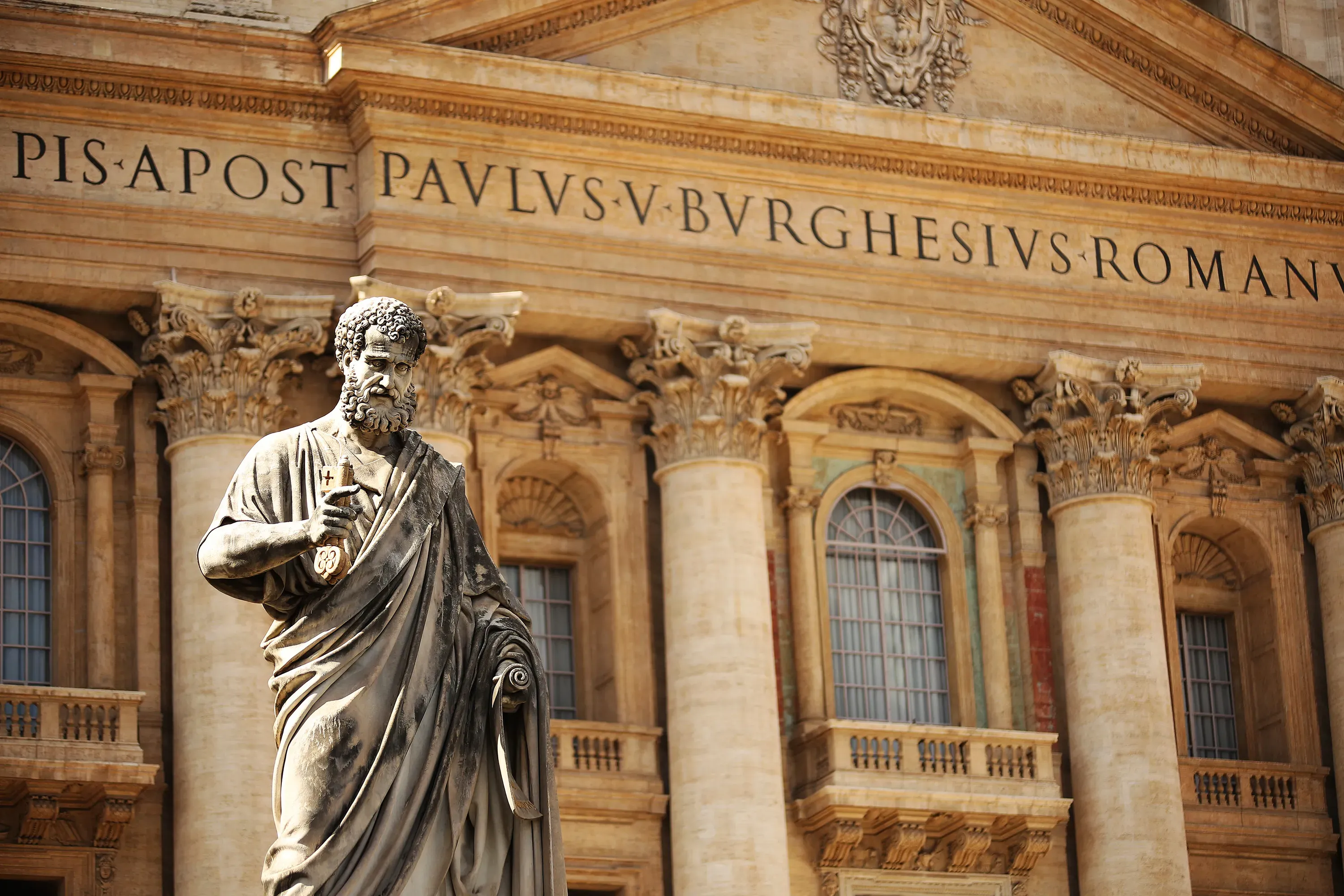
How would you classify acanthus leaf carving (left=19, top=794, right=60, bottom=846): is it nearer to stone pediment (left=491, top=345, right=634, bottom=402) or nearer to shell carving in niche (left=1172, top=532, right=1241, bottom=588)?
stone pediment (left=491, top=345, right=634, bottom=402)

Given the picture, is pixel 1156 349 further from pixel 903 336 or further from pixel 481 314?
pixel 481 314

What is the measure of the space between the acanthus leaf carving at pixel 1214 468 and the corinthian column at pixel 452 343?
773 centimetres

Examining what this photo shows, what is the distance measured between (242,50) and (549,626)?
19.6ft

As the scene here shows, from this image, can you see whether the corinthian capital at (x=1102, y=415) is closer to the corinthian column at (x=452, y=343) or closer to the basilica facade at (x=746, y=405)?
the basilica facade at (x=746, y=405)

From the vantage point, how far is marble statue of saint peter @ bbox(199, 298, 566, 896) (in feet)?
28.6

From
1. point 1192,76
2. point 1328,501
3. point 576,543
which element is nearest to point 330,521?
point 576,543

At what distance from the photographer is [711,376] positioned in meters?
27.2

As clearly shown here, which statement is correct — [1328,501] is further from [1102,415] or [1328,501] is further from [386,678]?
[386,678]

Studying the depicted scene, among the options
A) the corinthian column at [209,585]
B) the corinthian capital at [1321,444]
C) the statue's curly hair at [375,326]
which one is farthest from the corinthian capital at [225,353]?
the statue's curly hair at [375,326]

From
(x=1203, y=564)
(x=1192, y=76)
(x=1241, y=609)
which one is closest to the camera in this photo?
(x=1192, y=76)

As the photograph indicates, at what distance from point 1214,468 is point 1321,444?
1.13 metres

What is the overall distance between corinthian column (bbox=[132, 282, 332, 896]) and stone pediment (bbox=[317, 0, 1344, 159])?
3.36 m

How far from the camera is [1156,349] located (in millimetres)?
29297

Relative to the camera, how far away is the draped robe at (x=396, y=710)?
8711 mm
